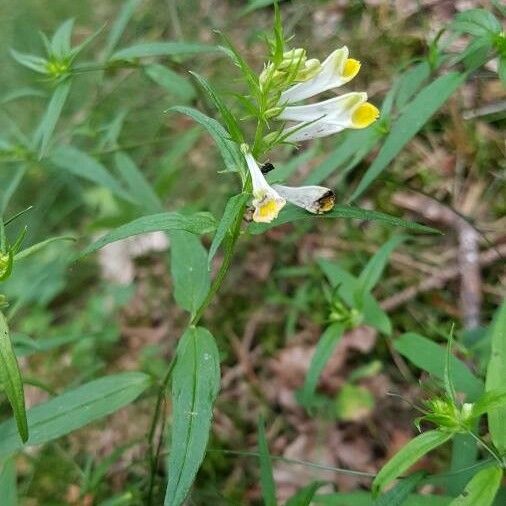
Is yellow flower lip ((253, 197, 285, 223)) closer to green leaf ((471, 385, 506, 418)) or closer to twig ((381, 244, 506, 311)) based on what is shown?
green leaf ((471, 385, 506, 418))

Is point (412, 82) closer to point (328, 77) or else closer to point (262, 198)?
point (328, 77)

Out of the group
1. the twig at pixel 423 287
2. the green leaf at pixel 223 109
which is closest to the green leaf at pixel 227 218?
the green leaf at pixel 223 109

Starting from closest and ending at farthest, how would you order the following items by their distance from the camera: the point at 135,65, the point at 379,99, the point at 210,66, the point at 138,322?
1. the point at 135,65
2. the point at 379,99
3. the point at 138,322
4. the point at 210,66

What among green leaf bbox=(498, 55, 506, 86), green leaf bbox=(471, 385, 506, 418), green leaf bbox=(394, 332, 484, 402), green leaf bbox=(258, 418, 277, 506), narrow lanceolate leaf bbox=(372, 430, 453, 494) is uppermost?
green leaf bbox=(498, 55, 506, 86)

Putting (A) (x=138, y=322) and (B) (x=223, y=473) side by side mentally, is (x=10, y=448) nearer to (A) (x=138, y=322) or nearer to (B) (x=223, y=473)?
(B) (x=223, y=473)

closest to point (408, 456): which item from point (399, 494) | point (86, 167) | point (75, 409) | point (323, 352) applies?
point (399, 494)

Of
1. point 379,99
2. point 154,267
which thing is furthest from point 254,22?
point 154,267

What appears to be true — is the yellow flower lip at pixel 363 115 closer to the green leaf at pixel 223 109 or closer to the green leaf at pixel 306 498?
the green leaf at pixel 223 109

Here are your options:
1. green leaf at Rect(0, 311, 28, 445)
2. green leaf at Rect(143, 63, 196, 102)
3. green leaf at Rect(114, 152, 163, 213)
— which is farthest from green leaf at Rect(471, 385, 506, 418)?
green leaf at Rect(143, 63, 196, 102)
